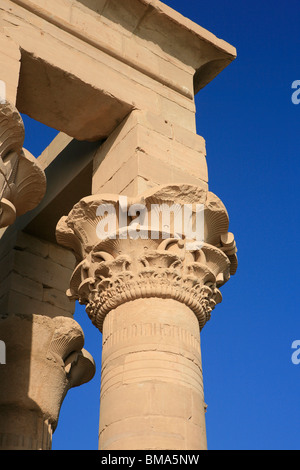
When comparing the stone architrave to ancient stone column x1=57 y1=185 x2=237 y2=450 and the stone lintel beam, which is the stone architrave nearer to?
ancient stone column x1=57 y1=185 x2=237 y2=450

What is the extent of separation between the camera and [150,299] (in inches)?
372

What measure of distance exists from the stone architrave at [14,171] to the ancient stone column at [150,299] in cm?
68

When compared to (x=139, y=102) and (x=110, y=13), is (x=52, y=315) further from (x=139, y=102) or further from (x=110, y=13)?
(x=110, y=13)

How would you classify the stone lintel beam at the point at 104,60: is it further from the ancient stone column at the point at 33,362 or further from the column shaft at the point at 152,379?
the column shaft at the point at 152,379

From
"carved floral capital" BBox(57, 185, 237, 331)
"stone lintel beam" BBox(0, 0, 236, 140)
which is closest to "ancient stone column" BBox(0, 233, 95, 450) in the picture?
"carved floral capital" BBox(57, 185, 237, 331)

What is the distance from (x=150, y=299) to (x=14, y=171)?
2118mm

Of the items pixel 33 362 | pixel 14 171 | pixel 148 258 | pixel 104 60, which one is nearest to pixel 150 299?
pixel 148 258

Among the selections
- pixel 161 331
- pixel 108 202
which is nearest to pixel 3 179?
pixel 108 202

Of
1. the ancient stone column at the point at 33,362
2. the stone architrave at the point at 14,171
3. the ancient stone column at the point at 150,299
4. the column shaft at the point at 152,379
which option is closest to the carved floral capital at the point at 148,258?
the ancient stone column at the point at 150,299

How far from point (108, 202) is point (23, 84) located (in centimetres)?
228

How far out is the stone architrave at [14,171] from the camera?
29.7ft

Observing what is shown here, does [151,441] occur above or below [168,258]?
below

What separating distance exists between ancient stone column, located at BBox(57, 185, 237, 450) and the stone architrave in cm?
68

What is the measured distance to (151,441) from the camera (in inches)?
328
